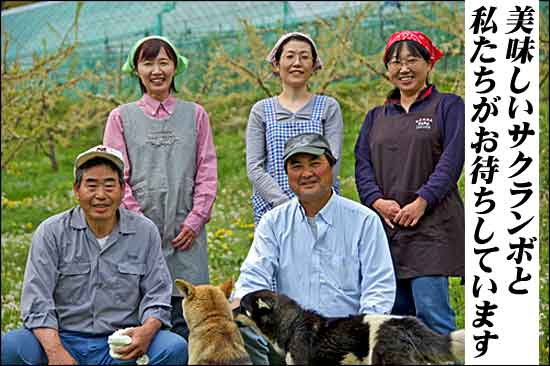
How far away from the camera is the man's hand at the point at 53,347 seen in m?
3.79

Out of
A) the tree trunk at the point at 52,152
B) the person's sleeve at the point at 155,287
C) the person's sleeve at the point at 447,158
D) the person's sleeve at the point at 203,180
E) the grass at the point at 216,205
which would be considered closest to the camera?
the person's sleeve at the point at 155,287

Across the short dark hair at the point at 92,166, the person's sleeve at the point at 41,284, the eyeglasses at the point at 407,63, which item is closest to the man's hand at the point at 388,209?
the eyeglasses at the point at 407,63

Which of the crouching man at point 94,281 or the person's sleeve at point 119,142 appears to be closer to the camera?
the crouching man at point 94,281

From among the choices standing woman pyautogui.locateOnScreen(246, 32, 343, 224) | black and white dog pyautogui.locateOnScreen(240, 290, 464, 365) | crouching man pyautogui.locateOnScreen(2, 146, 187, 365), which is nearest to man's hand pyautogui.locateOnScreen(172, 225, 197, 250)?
standing woman pyautogui.locateOnScreen(246, 32, 343, 224)

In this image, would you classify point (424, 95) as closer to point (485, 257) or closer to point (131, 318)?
point (485, 257)

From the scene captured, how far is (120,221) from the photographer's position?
163 inches

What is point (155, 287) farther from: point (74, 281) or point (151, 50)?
point (151, 50)

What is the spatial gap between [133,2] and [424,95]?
38.8ft

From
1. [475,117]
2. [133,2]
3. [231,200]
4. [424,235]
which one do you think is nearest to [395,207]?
[424,235]

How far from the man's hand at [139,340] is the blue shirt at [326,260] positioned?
1.66ft

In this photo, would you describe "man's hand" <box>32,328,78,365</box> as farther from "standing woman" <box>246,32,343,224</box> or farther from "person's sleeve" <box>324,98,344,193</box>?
"person's sleeve" <box>324,98,344,193</box>

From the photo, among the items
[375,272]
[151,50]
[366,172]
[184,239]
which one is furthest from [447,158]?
[151,50]

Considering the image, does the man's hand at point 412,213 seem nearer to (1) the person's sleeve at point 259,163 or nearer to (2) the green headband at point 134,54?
(1) the person's sleeve at point 259,163

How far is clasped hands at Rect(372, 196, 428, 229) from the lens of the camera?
4.32 metres
